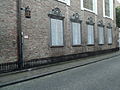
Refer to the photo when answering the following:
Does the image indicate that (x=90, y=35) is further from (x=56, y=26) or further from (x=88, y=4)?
(x=56, y=26)

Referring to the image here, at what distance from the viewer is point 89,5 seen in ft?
76.4

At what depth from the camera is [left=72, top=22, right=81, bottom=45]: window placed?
19.1 m

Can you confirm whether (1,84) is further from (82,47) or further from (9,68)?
(82,47)

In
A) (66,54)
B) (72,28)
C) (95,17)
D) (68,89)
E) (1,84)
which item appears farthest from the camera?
(95,17)

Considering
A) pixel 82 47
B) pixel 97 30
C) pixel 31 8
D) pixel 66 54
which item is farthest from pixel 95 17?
pixel 31 8

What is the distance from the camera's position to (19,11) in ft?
41.2

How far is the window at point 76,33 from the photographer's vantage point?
19.1 meters

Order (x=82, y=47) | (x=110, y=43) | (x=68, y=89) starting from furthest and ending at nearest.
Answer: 1. (x=110, y=43)
2. (x=82, y=47)
3. (x=68, y=89)

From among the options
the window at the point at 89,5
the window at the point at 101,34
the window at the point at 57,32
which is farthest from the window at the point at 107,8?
the window at the point at 57,32

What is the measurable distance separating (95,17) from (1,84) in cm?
1834

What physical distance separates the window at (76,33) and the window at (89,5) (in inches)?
98.2

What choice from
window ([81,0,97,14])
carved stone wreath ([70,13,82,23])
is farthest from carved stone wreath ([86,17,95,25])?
carved stone wreath ([70,13,82,23])

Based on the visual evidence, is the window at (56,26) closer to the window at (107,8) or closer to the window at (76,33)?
the window at (76,33)

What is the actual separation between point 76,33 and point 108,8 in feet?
41.3
